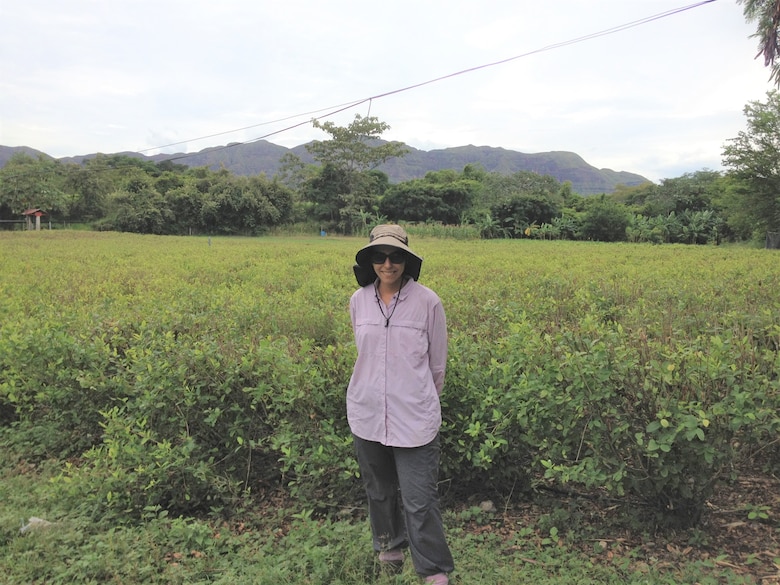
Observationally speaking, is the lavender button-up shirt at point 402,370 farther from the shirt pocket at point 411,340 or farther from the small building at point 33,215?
the small building at point 33,215

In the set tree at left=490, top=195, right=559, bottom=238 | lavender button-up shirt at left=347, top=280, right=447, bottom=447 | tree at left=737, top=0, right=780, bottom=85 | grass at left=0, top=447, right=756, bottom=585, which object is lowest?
grass at left=0, top=447, right=756, bottom=585

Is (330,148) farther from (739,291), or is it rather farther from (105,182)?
(739,291)

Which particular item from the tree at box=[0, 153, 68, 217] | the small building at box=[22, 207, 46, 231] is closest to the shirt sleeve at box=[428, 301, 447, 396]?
the small building at box=[22, 207, 46, 231]

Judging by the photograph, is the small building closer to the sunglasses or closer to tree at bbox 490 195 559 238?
tree at bbox 490 195 559 238

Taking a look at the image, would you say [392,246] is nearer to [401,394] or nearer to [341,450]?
[401,394]

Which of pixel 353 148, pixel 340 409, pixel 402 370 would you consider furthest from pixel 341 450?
pixel 353 148

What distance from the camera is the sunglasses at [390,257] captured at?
2.29m

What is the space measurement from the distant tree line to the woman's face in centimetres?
3228

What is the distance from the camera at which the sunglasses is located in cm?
229

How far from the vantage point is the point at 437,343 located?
7.70ft

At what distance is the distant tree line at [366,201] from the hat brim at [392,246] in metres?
32.2

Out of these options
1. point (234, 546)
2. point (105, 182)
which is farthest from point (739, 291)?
point (105, 182)

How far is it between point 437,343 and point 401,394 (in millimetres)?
285

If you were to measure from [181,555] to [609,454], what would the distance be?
215 centimetres
